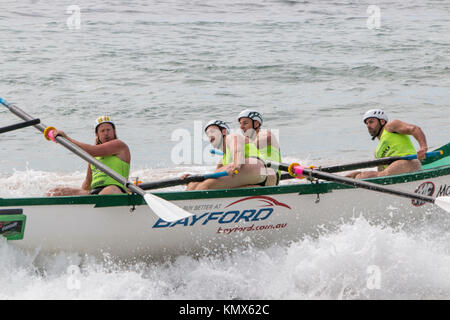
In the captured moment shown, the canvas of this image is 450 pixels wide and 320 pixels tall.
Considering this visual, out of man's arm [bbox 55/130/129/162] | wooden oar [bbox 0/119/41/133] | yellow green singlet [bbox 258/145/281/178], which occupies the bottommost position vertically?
yellow green singlet [bbox 258/145/281/178]

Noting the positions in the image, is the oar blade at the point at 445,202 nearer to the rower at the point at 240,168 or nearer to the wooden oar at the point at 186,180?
the rower at the point at 240,168

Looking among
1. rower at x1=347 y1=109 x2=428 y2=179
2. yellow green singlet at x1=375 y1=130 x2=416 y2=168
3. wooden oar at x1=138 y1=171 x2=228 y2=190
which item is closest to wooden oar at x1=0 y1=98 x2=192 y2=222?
wooden oar at x1=138 y1=171 x2=228 y2=190

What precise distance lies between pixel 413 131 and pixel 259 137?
7.79 feet

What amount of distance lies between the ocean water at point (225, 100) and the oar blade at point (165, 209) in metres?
1.05

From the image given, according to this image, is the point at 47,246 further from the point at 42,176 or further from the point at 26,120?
the point at 42,176

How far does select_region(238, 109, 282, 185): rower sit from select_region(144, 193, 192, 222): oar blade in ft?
6.74

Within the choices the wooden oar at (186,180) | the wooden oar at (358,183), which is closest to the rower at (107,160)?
the wooden oar at (186,180)

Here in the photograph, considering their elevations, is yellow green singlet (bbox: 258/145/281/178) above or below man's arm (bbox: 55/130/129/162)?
below

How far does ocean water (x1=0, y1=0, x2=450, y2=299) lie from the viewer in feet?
24.4

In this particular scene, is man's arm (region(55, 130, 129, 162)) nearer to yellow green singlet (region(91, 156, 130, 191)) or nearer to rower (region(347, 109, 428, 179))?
yellow green singlet (region(91, 156, 130, 191))

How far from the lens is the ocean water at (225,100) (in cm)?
743

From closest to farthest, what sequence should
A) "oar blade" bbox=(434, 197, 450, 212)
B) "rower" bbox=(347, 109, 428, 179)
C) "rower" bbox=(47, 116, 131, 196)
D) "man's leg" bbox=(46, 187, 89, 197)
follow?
"oar blade" bbox=(434, 197, 450, 212)
"rower" bbox=(47, 116, 131, 196)
"man's leg" bbox=(46, 187, 89, 197)
"rower" bbox=(347, 109, 428, 179)

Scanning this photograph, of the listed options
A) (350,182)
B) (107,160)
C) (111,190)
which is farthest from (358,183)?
(107,160)

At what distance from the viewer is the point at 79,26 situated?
82.8ft
